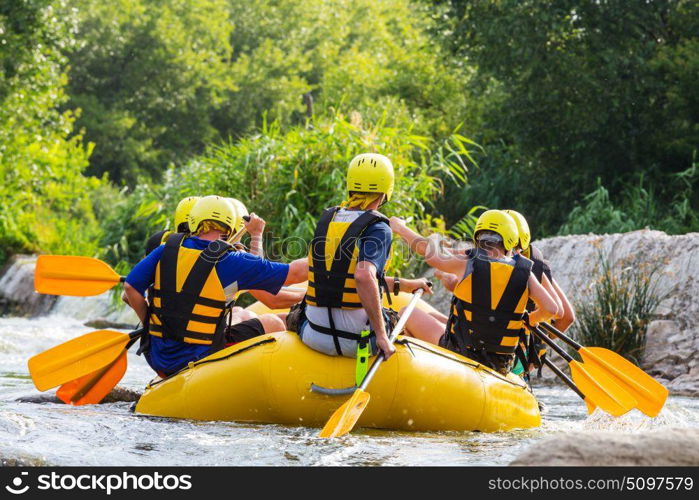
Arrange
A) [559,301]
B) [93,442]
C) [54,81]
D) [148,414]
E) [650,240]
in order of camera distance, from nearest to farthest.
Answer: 1. [93,442]
2. [148,414]
3. [559,301]
4. [650,240]
5. [54,81]

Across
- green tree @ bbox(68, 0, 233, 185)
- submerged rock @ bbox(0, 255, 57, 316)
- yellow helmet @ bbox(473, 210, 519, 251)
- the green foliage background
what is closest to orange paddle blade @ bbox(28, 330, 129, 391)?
yellow helmet @ bbox(473, 210, 519, 251)

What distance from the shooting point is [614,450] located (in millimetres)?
3109

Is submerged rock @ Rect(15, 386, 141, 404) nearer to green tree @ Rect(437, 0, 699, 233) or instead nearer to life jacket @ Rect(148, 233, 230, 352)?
life jacket @ Rect(148, 233, 230, 352)

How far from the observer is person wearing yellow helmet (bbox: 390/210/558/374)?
5.31m

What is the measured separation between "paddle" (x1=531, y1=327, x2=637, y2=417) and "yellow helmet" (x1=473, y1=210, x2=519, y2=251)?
62cm

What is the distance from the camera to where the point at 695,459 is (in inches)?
123

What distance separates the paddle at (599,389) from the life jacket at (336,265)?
1361 mm

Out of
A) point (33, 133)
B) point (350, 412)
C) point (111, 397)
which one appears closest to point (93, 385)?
point (111, 397)

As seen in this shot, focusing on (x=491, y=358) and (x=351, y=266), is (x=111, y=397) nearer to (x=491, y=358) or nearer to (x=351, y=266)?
(x=351, y=266)

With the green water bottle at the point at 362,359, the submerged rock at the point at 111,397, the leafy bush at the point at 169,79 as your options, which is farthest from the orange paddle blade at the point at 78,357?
the leafy bush at the point at 169,79

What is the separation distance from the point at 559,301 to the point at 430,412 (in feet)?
3.87

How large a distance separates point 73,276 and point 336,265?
1.82 m
